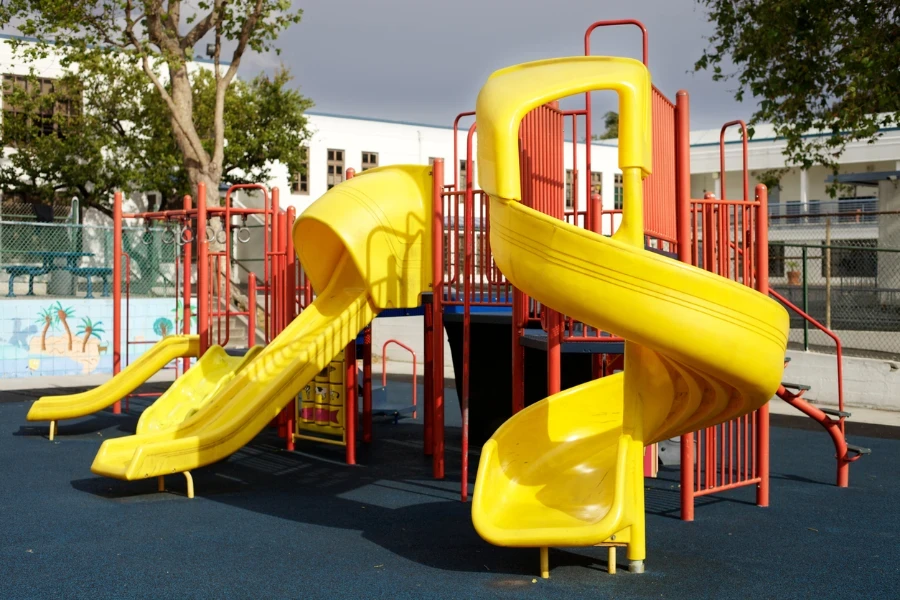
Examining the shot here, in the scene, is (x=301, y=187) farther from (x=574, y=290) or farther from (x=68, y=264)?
(x=574, y=290)

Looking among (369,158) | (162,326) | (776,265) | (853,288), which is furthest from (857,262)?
(369,158)

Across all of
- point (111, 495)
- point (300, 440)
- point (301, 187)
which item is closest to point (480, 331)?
point (300, 440)

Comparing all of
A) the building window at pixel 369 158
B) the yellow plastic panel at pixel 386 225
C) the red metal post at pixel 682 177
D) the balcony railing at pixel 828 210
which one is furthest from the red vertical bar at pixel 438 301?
the building window at pixel 369 158

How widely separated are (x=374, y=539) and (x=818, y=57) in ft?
39.3

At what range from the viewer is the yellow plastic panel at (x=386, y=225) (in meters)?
8.82

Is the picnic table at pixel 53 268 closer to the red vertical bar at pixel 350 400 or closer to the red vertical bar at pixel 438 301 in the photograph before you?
the red vertical bar at pixel 350 400

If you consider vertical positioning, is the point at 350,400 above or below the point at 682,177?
below

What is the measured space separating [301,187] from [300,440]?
25205 mm

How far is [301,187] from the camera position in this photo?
35156mm

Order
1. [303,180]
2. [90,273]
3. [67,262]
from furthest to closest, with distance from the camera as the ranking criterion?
1. [303,180]
2. [67,262]
3. [90,273]

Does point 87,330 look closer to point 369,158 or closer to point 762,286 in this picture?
point 762,286

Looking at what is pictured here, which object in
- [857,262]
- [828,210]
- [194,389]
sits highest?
[828,210]

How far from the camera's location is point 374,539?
21.4 feet

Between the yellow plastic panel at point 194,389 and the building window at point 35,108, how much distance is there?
20367 mm
